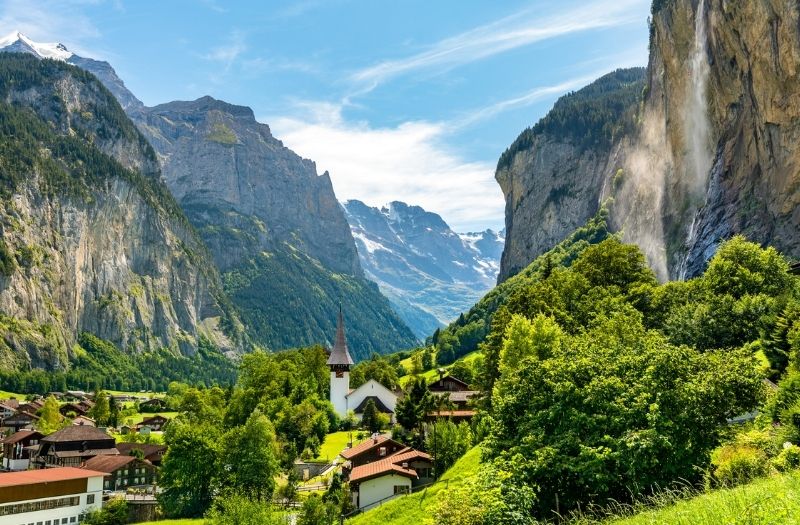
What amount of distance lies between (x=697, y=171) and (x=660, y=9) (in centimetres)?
3601

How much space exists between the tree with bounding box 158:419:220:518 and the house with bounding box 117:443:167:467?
25.3m

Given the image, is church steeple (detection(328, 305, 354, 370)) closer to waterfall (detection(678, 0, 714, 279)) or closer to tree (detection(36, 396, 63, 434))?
tree (detection(36, 396, 63, 434))

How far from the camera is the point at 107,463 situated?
87125 millimetres

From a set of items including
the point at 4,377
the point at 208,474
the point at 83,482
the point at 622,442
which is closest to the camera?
the point at 622,442

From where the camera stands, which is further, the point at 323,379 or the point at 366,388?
the point at 323,379

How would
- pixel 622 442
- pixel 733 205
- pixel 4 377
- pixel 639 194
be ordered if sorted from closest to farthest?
pixel 622 442 < pixel 733 205 < pixel 639 194 < pixel 4 377

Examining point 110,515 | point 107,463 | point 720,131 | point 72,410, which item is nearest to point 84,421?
point 72,410

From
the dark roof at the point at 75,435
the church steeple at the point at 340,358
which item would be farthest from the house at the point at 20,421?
the church steeple at the point at 340,358

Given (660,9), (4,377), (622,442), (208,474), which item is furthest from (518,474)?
(4,377)

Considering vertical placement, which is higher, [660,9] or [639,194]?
[660,9]

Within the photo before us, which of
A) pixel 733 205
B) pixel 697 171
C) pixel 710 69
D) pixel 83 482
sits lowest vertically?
pixel 83 482

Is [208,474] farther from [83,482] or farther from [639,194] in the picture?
[639,194]

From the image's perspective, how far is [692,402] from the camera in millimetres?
25469

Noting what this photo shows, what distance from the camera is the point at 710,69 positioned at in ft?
337
